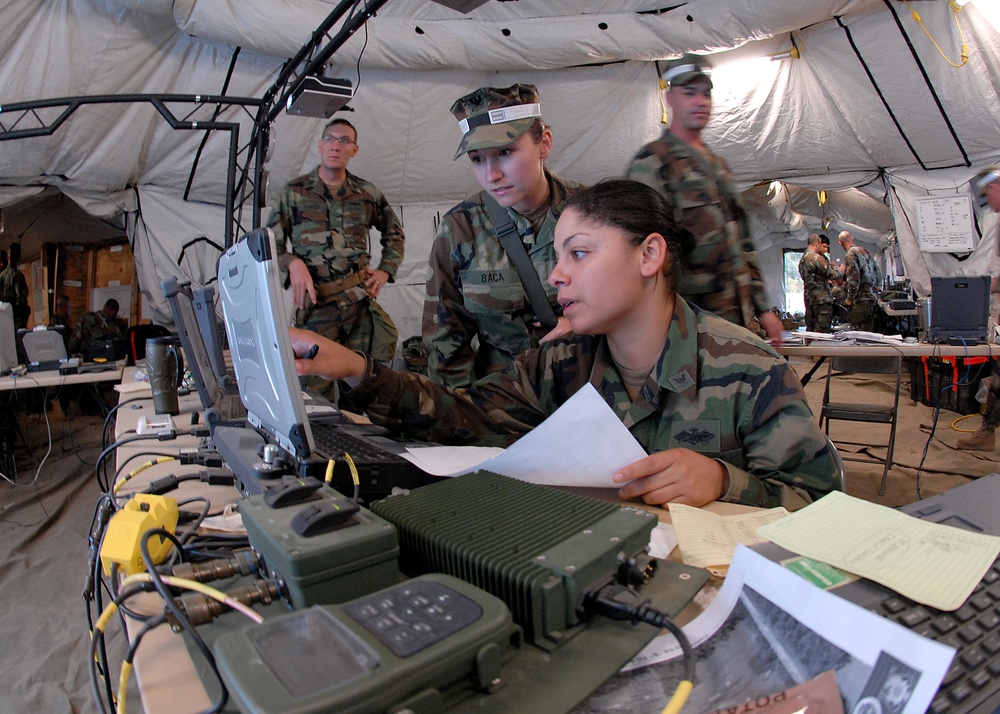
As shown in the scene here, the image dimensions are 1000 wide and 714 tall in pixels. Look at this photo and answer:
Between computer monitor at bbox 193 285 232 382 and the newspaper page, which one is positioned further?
computer monitor at bbox 193 285 232 382

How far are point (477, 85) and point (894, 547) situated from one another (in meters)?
5.44

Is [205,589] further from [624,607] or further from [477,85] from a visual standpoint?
[477,85]

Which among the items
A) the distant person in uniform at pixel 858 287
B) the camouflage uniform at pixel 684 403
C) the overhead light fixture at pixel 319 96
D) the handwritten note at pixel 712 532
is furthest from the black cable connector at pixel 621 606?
the distant person in uniform at pixel 858 287

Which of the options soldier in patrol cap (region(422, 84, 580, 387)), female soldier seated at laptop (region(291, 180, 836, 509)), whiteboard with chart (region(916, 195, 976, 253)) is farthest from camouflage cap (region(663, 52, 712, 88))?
whiteboard with chart (region(916, 195, 976, 253))

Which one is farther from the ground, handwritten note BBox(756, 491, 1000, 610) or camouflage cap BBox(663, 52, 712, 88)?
camouflage cap BBox(663, 52, 712, 88)

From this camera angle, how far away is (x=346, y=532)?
18.3 inches

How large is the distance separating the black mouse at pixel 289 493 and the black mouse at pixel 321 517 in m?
0.04

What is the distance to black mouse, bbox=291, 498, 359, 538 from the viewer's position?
1.51 ft

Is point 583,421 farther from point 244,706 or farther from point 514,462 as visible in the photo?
point 244,706

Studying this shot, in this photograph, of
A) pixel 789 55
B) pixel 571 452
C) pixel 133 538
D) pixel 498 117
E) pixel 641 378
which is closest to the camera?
pixel 133 538

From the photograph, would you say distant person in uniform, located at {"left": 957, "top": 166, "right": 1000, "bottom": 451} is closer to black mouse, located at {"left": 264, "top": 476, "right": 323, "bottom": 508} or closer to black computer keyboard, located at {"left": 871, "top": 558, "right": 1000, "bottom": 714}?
black computer keyboard, located at {"left": 871, "top": 558, "right": 1000, "bottom": 714}

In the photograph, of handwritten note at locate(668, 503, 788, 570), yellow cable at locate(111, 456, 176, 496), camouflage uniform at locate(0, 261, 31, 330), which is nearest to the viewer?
handwritten note at locate(668, 503, 788, 570)

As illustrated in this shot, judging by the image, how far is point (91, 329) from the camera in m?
5.69

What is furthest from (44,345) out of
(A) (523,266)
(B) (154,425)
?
(A) (523,266)
